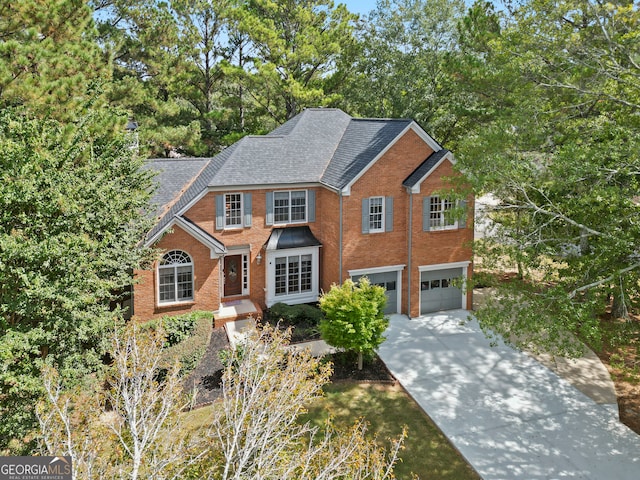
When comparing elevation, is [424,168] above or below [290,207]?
above

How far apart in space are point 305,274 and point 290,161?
586cm

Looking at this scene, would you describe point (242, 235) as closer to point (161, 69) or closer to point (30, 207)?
point (30, 207)

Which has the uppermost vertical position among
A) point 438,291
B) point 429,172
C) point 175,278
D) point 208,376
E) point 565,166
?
point 429,172

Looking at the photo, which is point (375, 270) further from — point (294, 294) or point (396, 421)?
point (396, 421)

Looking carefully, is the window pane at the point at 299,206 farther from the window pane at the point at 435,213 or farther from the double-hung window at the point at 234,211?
the window pane at the point at 435,213

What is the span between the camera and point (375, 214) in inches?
850

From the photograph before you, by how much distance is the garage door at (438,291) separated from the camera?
22344mm

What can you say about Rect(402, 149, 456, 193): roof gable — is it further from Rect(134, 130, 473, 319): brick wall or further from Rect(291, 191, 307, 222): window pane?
Rect(291, 191, 307, 222): window pane

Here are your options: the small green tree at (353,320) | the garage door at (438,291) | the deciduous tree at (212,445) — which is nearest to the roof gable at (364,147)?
the garage door at (438,291)

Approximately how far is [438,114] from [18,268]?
28.9 metres

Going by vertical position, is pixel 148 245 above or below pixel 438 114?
below

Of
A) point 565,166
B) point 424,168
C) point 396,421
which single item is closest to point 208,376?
point 396,421

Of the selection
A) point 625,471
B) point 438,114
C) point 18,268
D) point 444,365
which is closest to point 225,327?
point 444,365

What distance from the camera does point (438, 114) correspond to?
32531mm
